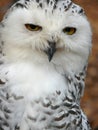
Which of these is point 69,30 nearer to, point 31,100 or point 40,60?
point 40,60

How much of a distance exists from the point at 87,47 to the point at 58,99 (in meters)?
0.34

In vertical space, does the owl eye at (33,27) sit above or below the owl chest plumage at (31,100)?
above

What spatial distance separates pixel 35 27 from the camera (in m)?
3.93

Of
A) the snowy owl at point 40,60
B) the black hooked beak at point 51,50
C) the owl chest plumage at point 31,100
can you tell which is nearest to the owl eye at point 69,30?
the snowy owl at point 40,60

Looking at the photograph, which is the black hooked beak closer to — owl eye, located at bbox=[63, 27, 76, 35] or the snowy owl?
the snowy owl

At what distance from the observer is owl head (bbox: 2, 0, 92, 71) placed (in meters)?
3.94

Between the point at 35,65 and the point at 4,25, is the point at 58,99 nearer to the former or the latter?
the point at 35,65

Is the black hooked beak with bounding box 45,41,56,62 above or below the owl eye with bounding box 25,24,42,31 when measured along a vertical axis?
below

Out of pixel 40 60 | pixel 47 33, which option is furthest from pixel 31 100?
pixel 47 33

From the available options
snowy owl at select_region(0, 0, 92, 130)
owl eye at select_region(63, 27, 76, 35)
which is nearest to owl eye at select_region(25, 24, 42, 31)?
snowy owl at select_region(0, 0, 92, 130)

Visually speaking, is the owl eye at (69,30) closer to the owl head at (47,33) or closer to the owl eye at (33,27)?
the owl head at (47,33)

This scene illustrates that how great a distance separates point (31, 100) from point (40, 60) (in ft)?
0.77

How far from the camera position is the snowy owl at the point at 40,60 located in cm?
395

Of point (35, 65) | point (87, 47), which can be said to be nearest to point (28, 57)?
point (35, 65)
